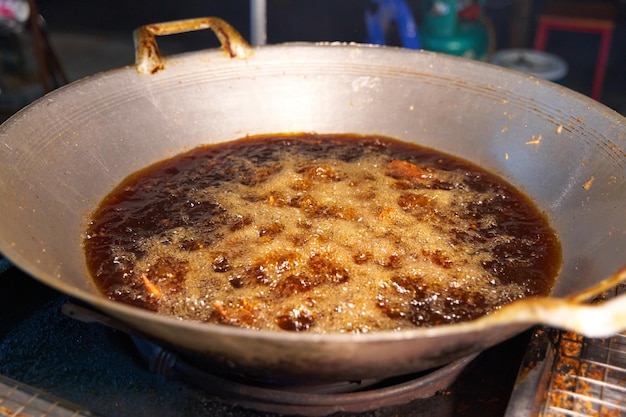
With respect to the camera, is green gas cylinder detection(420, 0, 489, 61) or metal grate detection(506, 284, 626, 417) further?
green gas cylinder detection(420, 0, 489, 61)

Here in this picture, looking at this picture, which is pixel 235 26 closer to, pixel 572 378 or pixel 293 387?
pixel 293 387

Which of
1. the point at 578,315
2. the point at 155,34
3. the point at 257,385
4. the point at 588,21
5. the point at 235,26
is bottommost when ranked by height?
the point at 235,26

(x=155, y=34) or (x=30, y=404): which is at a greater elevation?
(x=155, y=34)

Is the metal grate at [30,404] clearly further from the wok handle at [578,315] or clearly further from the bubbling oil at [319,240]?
the wok handle at [578,315]

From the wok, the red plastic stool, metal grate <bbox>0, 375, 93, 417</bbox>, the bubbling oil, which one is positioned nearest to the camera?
the wok

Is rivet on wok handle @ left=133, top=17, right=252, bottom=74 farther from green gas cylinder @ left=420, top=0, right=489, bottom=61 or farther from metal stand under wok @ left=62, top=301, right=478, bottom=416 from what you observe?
green gas cylinder @ left=420, top=0, right=489, bottom=61

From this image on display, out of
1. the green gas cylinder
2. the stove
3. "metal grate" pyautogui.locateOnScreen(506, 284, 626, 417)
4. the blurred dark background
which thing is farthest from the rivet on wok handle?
the blurred dark background

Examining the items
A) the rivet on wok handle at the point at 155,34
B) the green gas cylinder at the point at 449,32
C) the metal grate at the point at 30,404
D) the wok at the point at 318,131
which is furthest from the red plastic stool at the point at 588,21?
the metal grate at the point at 30,404

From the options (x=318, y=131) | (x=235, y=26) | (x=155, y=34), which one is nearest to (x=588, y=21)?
(x=318, y=131)
